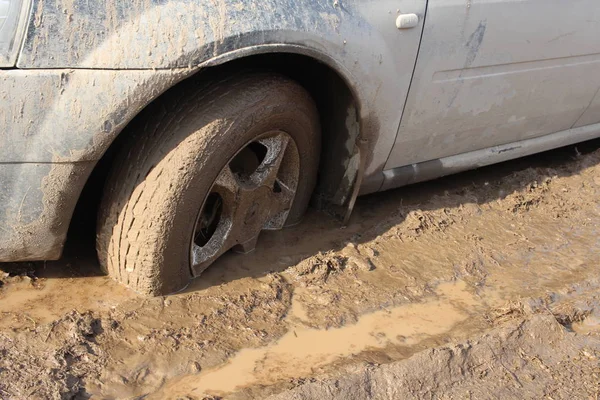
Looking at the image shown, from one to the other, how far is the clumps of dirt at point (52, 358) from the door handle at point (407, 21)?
169cm

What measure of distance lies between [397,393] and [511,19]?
5.86 ft

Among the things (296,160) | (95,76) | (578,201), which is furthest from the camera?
(578,201)

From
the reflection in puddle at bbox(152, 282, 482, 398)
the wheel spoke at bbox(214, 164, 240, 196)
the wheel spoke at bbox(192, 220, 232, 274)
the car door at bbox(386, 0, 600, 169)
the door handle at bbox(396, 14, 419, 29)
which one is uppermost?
the door handle at bbox(396, 14, 419, 29)

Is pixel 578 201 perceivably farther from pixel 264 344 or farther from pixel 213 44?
pixel 213 44

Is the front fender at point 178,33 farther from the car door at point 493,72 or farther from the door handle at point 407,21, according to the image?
the car door at point 493,72

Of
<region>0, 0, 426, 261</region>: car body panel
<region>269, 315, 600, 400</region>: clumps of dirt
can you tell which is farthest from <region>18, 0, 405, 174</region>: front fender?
<region>269, 315, 600, 400</region>: clumps of dirt

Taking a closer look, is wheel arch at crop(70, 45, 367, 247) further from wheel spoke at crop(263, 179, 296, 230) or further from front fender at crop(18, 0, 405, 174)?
wheel spoke at crop(263, 179, 296, 230)

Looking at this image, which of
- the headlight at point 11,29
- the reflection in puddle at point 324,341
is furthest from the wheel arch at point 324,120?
the reflection in puddle at point 324,341

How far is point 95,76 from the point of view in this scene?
2.11 metres

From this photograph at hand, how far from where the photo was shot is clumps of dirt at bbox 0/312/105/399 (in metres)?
2.15

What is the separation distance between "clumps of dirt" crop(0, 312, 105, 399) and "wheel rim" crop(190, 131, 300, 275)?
52cm

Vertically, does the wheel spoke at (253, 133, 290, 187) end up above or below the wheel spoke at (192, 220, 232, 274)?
above

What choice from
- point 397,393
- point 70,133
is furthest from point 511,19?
point 70,133

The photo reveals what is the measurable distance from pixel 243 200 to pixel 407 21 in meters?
1.01
